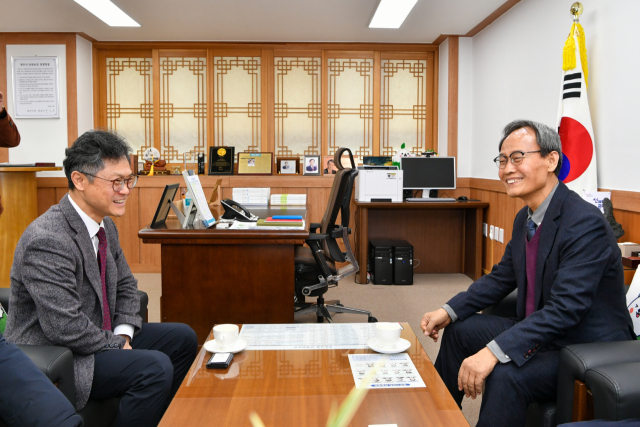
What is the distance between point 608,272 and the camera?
162 centimetres

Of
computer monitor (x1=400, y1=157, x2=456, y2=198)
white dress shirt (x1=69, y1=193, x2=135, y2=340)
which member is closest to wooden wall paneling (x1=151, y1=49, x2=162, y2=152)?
computer monitor (x1=400, y1=157, x2=456, y2=198)

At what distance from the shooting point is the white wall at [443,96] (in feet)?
16.7

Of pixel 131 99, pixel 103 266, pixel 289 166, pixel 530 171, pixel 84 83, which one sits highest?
pixel 84 83

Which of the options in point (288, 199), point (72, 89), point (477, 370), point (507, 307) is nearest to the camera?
point (477, 370)

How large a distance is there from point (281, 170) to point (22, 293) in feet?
12.7

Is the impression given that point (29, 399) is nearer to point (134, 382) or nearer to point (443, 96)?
point (134, 382)

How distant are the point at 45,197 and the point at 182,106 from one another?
1.72m

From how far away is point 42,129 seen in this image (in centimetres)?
500

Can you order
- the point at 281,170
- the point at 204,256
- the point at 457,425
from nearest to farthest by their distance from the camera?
the point at 457,425 < the point at 204,256 < the point at 281,170

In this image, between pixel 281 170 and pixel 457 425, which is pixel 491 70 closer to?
pixel 281 170

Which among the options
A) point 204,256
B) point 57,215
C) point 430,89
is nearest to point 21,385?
point 57,215

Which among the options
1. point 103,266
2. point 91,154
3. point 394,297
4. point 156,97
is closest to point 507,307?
point 103,266

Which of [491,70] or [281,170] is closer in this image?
[491,70]

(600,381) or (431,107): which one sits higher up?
(431,107)
